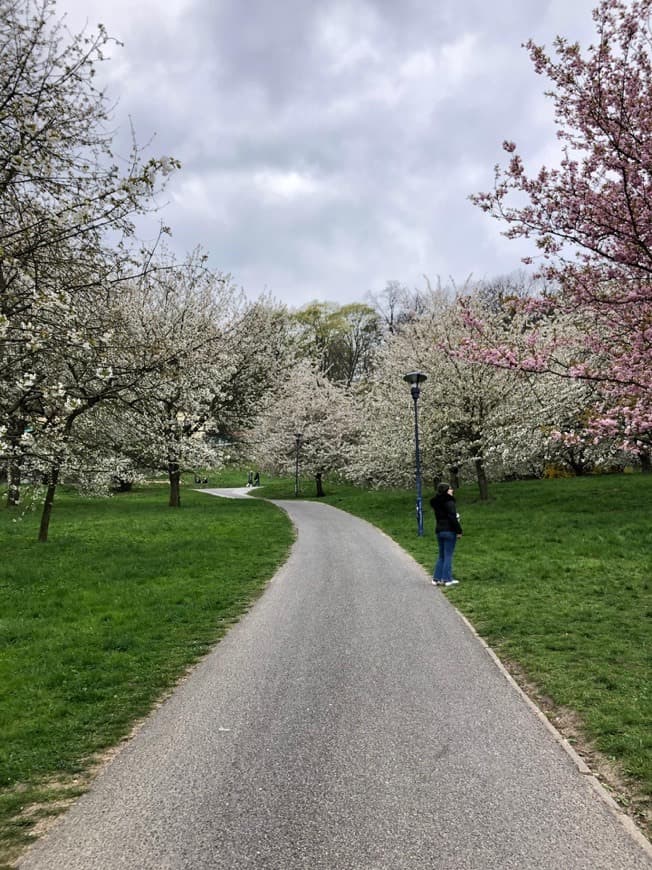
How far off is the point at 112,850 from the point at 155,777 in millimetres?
734

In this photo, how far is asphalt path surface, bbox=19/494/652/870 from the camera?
284cm

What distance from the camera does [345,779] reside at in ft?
11.5

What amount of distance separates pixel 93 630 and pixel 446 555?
5767 millimetres

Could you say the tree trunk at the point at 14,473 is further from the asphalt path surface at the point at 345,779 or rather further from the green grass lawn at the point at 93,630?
the asphalt path surface at the point at 345,779

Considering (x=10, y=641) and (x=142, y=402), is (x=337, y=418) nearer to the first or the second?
(x=142, y=402)

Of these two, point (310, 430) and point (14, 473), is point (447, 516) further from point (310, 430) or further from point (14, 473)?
point (310, 430)

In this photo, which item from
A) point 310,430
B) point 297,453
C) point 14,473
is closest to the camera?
point 14,473

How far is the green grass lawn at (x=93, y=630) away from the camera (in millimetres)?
3984

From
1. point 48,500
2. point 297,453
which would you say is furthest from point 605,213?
point 297,453

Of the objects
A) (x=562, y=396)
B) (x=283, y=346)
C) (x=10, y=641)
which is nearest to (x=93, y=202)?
(x=10, y=641)

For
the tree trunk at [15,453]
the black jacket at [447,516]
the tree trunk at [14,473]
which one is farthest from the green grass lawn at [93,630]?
the black jacket at [447,516]

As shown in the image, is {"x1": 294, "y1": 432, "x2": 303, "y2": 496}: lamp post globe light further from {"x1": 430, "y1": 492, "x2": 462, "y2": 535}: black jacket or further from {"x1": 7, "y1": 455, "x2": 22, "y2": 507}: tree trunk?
{"x1": 430, "y1": 492, "x2": 462, "y2": 535}: black jacket

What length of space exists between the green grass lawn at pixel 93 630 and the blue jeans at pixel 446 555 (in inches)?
130

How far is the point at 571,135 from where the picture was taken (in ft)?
24.7
